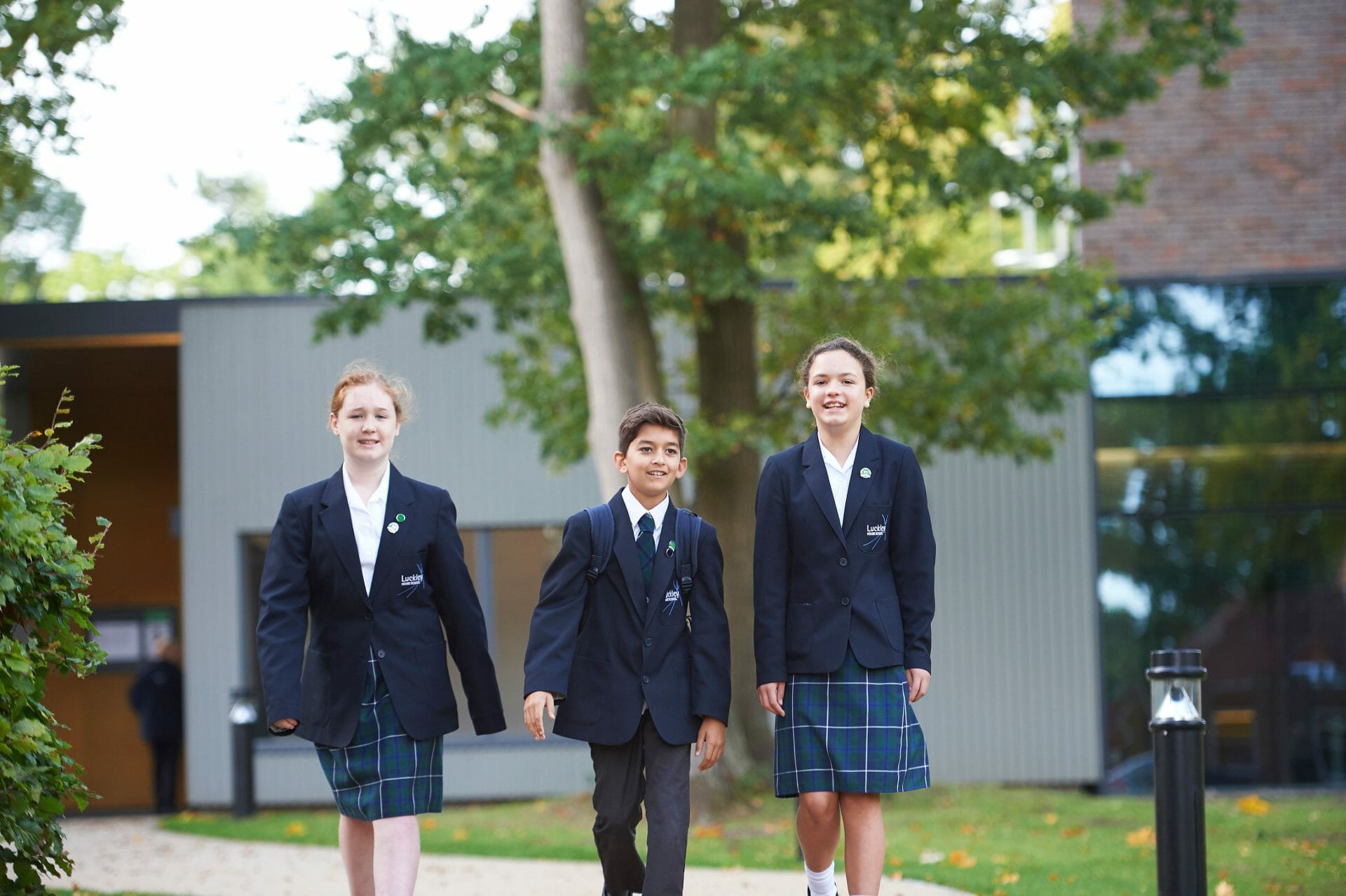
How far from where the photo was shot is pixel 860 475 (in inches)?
189

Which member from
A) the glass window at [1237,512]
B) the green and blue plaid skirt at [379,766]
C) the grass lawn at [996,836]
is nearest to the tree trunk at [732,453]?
the grass lawn at [996,836]

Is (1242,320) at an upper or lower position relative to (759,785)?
upper

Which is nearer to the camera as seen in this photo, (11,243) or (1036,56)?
(1036,56)

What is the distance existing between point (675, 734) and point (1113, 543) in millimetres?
10372

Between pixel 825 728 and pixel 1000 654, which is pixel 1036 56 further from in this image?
pixel 825 728

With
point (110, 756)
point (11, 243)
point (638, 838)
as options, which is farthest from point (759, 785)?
point (11, 243)

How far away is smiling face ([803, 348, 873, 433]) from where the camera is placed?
480cm

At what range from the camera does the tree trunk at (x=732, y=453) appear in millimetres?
11016

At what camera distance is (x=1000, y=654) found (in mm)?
14062

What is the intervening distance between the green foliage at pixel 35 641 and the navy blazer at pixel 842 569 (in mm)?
2165

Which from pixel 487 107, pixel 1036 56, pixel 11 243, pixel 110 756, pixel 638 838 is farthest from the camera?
pixel 11 243

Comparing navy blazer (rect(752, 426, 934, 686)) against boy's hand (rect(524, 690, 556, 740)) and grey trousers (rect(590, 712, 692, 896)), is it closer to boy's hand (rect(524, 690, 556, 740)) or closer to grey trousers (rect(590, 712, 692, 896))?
grey trousers (rect(590, 712, 692, 896))

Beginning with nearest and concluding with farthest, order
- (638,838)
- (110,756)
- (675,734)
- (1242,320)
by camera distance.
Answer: (675,734) → (638,838) → (1242,320) → (110,756)

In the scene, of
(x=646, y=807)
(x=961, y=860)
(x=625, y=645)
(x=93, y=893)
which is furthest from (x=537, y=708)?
(x=961, y=860)
